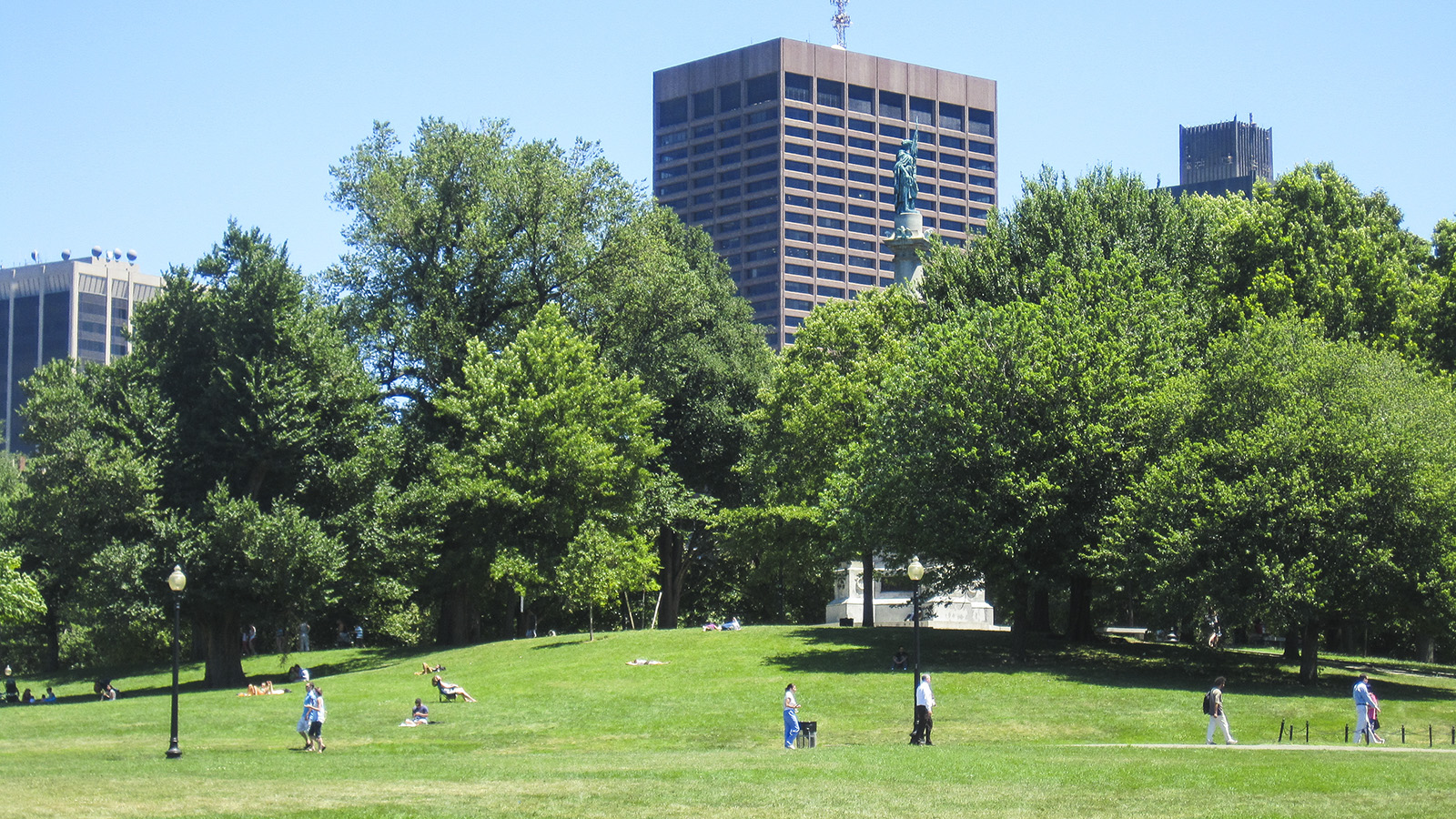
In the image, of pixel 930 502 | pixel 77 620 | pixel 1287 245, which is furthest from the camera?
pixel 77 620

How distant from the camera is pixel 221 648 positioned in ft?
165

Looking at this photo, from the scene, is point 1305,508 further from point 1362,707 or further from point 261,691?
point 261,691

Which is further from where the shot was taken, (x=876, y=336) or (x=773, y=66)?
(x=773, y=66)

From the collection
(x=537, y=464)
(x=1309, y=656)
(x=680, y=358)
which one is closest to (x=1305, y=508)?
(x=1309, y=656)

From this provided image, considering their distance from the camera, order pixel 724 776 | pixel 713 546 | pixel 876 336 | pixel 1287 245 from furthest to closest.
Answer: pixel 713 546 → pixel 876 336 → pixel 1287 245 → pixel 724 776

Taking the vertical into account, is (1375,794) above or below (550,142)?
below

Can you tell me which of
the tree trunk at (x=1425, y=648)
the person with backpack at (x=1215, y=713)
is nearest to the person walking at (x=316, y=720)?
the person with backpack at (x=1215, y=713)

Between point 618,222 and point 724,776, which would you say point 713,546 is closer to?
point 618,222

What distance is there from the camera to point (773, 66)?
19875 cm

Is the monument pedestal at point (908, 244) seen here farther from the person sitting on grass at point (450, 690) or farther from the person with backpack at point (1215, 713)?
the person with backpack at point (1215, 713)

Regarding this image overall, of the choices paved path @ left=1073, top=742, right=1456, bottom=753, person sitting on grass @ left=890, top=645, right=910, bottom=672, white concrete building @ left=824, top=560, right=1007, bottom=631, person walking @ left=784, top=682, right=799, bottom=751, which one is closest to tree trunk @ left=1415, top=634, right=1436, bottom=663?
white concrete building @ left=824, top=560, right=1007, bottom=631

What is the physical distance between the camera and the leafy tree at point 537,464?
179 feet

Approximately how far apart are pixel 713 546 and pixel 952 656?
3048 centimetres

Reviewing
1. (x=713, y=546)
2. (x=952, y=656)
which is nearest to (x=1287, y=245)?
(x=952, y=656)
